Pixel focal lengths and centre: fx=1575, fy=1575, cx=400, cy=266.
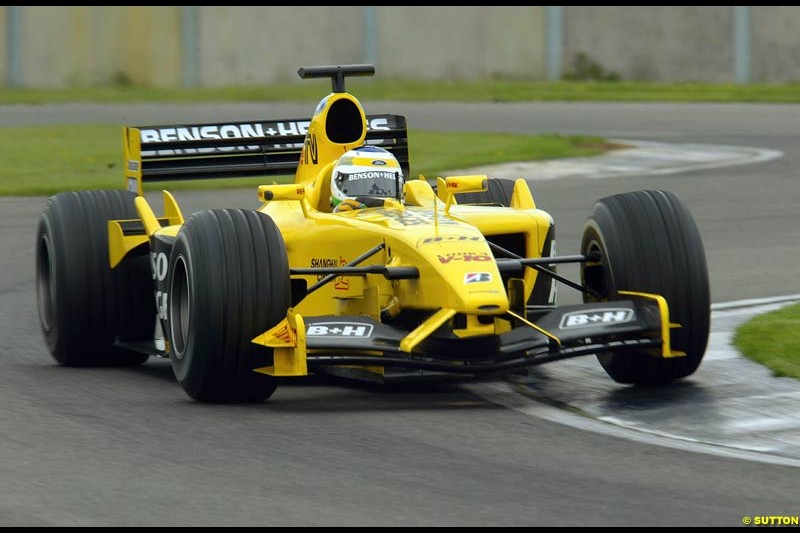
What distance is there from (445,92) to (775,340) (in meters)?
28.2

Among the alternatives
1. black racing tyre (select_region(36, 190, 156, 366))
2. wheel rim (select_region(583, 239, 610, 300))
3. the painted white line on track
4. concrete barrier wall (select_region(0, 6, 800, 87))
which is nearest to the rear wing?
black racing tyre (select_region(36, 190, 156, 366))

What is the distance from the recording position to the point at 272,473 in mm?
6617

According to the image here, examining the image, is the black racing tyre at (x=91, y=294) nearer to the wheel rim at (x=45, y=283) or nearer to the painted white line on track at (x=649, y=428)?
the wheel rim at (x=45, y=283)

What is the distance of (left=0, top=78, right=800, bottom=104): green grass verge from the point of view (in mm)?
34625

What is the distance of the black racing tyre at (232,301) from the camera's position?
7.95 metres

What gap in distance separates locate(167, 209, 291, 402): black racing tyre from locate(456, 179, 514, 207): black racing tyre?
9.60 feet

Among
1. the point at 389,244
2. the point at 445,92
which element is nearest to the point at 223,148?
the point at 389,244

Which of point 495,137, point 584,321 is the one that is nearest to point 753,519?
point 584,321

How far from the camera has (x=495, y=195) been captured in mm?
10859

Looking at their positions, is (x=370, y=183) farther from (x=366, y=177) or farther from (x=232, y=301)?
(x=232, y=301)

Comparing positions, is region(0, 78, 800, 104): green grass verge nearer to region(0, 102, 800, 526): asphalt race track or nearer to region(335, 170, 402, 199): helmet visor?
region(335, 170, 402, 199): helmet visor

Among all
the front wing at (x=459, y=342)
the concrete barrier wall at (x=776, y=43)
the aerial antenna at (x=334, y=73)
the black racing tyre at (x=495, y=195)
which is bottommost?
the front wing at (x=459, y=342)

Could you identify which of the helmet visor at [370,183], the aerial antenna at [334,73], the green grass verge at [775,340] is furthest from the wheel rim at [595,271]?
the aerial antenna at [334,73]

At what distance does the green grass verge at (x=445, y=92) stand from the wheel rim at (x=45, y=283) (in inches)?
929
